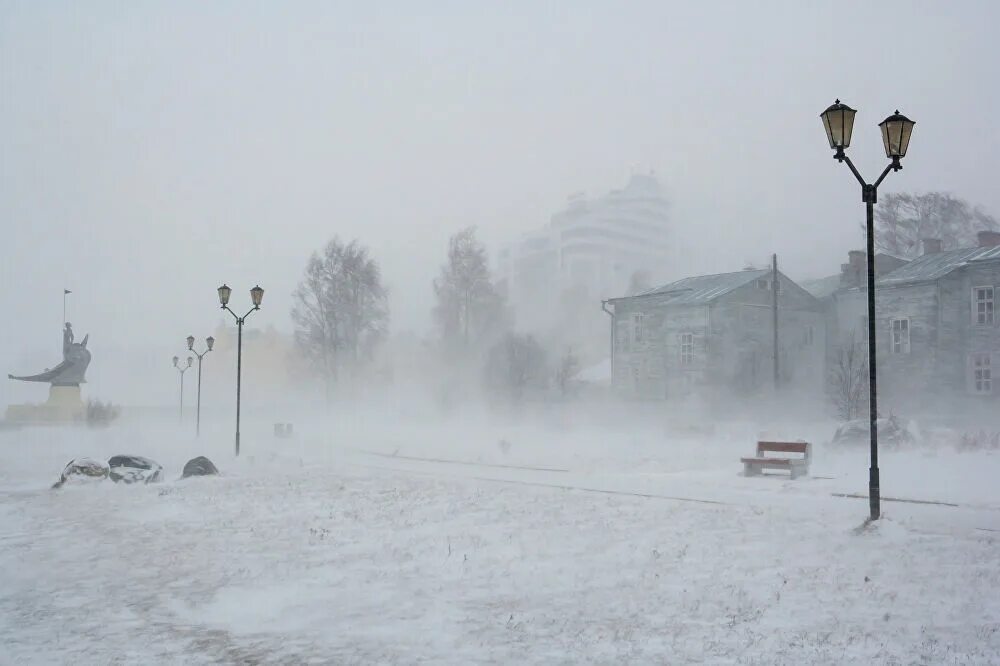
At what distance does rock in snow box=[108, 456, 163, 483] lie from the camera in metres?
20.1

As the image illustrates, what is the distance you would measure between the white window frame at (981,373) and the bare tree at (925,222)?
67.1 feet

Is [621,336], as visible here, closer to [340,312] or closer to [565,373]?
[565,373]

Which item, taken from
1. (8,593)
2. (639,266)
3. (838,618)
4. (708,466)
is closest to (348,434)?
(708,466)

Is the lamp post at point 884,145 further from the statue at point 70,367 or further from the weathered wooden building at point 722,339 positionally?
the statue at point 70,367

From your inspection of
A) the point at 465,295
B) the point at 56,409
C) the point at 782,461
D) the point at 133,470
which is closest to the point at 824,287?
the point at 465,295

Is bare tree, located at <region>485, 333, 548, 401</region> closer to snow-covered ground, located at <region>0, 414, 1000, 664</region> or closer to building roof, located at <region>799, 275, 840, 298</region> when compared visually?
building roof, located at <region>799, 275, 840, 298</region>

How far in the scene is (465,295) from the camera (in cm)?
6022

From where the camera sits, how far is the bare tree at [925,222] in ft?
188

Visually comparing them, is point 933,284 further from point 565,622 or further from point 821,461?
point 565,622

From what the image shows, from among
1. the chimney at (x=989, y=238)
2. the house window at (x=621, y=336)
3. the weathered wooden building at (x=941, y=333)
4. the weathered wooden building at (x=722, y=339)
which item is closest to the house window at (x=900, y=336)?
the weathered wooden building at (x=941, y=333)

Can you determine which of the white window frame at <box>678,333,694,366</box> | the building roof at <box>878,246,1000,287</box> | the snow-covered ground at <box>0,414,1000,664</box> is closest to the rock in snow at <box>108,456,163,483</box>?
the snow-covered ground at <box>0,414,1000,664</box>

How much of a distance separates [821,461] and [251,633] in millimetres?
18175

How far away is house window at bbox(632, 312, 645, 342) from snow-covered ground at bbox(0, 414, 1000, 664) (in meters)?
29.6

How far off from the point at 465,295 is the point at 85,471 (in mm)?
40719
